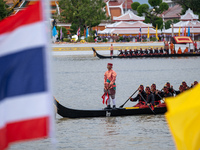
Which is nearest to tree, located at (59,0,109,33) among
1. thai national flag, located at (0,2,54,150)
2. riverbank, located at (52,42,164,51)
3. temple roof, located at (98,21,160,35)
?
temple roof, located at (98,21,160,35)

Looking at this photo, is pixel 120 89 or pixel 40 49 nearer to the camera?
pixel 40 49

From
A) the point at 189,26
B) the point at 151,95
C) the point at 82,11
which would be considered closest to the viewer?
the point at 151,95

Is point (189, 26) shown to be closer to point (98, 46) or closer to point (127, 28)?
point (127, 28)

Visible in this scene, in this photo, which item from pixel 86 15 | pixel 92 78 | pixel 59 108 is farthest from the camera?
pixel 86 15

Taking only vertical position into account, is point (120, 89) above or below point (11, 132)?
below

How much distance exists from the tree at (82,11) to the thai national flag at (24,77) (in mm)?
54868

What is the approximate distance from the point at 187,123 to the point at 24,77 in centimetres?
159

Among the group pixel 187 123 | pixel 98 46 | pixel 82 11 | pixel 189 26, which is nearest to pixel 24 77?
pixel 187 123

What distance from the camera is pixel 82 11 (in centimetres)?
Answer: 5991

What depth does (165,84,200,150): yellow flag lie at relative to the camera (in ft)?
16.1

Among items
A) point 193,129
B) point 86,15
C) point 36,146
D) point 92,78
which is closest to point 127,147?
point 36,146

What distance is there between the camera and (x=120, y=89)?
981 inches

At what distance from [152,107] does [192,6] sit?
63.1 m

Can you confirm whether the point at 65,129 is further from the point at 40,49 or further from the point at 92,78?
the point at 92,78
